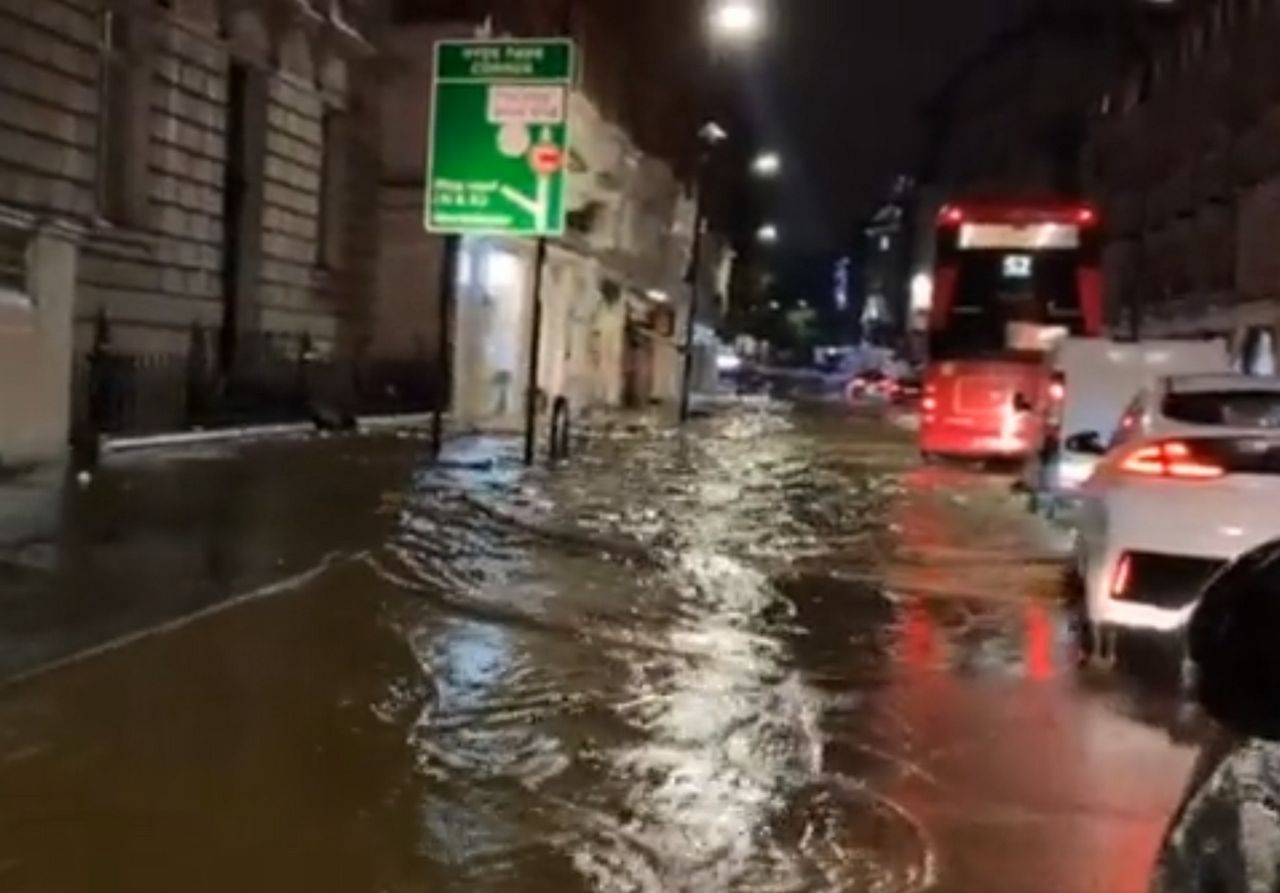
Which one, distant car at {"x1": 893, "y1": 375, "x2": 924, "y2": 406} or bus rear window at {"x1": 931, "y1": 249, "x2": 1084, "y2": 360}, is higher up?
bus rear window at {"x1": 931, "y1": 249, "x2": 1084, "y2": 360}

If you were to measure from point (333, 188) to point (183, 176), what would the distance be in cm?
743

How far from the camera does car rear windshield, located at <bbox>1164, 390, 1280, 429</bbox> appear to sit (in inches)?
481

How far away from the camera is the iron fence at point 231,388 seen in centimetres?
2312

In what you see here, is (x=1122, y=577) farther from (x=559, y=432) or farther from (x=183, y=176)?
(x=183, y=176)

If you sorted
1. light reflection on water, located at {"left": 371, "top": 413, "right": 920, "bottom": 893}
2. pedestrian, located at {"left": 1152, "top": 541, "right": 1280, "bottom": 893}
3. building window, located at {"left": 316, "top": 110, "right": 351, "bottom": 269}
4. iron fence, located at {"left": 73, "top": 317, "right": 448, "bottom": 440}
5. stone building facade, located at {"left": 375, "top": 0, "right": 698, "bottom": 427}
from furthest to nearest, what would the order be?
1. stone building facade, located at {"left": 375, "top": 0, "right": 698, "bottom": 427}
2. building window, located at {"left": 316, "top": 110, "right": 351, "bottom": 269}
3. iron fence, located at {"left": 73, "top": 317, "right": 448, "bottom": 440}
4. light reflection on water, located at {"left": 371, "top": 413, "right": 920, "bottom": 893}
5. pedestrian, located at {"left": 1152, "top": 541, "right": 1280, "bottom": 893}

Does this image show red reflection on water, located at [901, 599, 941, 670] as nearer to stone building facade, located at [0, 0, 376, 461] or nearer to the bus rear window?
stone building facade, located at [0, 0, 376, 461]

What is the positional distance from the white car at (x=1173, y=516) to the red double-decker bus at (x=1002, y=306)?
20222mm

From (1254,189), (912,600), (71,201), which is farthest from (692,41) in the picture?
(912,600)

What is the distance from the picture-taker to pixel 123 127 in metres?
25.2

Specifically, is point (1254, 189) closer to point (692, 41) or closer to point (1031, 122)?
point (692, 41)

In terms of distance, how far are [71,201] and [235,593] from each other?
1216 centimetres

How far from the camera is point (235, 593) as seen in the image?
1212 centimetres

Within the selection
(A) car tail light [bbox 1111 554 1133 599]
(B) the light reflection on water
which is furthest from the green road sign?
(A) car tail light [bbox 1111 554 1133 599]

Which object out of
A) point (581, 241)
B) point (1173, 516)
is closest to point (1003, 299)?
point (581, 241)
